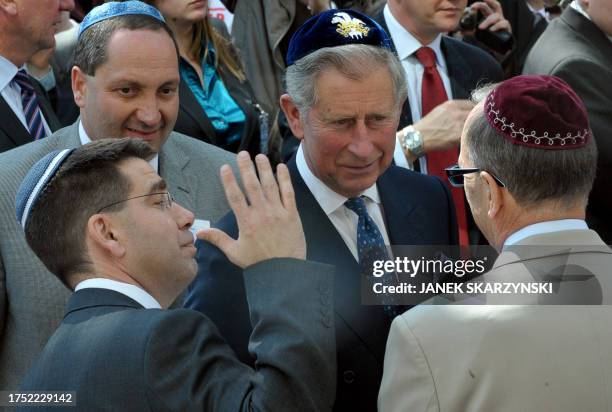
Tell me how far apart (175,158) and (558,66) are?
7.01 feet

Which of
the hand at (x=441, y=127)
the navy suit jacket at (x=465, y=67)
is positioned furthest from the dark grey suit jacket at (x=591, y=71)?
the hand at (x=441, y=127)

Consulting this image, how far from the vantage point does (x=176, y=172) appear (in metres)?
3.93

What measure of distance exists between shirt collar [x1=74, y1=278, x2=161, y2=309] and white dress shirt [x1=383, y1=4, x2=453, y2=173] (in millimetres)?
2525

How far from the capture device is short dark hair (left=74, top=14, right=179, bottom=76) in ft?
12.6

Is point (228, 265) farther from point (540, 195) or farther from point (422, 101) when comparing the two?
point (422, 101)

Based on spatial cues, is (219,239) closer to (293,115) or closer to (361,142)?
(361,142)

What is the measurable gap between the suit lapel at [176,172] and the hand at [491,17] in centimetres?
291

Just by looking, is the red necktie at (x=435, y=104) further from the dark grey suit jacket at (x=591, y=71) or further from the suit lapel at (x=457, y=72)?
the dark grey suit jacket at (x=591, y=71)

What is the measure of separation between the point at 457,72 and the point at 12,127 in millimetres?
2316

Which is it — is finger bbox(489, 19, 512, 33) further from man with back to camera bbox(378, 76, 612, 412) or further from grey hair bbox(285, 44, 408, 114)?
man with back to camera bbox(378, 76, 612, 412)

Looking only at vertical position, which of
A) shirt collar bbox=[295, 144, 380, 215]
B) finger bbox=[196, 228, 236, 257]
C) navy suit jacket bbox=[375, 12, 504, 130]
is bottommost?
navy suit jacket bbox=[375, 12, 504, 130]

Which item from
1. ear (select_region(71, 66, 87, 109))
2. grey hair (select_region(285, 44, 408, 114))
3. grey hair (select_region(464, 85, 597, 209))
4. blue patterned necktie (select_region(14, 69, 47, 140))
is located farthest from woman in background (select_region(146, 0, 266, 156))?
grey hair (select_region(464, 85, 597, 209))

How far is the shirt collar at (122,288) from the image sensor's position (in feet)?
9.20

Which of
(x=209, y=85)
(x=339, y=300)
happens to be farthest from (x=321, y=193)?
(x=209, y=85)
